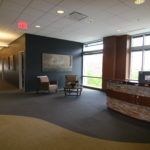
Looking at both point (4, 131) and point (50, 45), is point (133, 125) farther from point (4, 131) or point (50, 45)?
point (50, 45)

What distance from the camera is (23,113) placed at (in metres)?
3.74

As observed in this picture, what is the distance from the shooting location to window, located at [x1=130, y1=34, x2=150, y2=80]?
582 centimetres

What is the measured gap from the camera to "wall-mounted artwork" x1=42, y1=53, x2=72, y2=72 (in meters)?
7.07

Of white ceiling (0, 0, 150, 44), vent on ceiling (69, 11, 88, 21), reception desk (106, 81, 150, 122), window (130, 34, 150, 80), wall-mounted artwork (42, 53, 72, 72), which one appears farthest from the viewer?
wall-mounted artwork (42, 53, 72, 72)

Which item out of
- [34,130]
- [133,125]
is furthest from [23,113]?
[133,125]

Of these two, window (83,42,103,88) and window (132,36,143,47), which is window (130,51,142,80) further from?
window (83,42,103,88)

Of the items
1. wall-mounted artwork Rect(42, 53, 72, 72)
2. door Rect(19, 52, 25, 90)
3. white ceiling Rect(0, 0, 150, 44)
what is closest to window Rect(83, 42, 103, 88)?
wall-mounted artwork Rect(42, 53, 72, 72)

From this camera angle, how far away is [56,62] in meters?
7.46

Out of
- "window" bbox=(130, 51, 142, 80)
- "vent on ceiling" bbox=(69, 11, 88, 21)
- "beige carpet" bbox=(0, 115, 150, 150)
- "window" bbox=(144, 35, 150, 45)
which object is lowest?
"beige carpet" bbox=(0, 115, 150, 150)

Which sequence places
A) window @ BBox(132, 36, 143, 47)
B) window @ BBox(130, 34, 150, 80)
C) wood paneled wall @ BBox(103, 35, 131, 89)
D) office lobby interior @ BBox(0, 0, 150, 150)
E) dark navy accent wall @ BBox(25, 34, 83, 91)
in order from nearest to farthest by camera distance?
office lobby interior @ BBox(0, 0, 150, 150), window @ BBox(130, 34, 150, 80), window @ BBox(132, 36, 143, 47), wood paneled wall @ BBox(103, 35, 131, 89), dark navy accent wall @ BBox(25, 34, 83, 91)

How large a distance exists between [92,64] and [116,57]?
6.65 feet

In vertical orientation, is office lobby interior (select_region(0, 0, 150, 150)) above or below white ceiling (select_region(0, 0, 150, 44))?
below

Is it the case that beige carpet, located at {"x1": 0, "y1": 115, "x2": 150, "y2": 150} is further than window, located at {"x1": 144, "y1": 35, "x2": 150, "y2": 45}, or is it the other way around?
window, located at {"x1": 144, "y1": 35, "x2": 150, "y2": 45}

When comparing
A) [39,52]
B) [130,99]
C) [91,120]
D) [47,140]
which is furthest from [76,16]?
[47,140]
